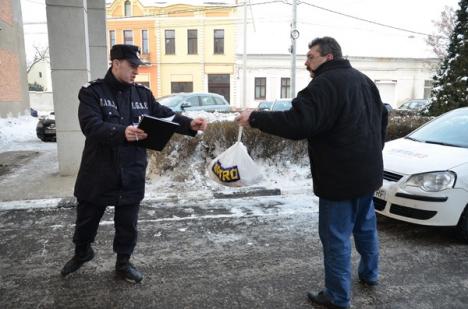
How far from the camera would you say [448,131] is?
17.4ft

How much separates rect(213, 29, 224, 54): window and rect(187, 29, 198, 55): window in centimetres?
171

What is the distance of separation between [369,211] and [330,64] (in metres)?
Answer: 1.24

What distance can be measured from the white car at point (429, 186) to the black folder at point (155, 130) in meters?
2.71

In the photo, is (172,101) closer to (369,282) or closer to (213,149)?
(213,149)

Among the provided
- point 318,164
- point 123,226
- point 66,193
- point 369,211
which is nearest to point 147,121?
point 123,226

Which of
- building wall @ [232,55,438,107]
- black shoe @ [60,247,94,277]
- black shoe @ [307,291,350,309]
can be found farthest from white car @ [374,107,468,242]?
building wall @ [232,55,438,107]

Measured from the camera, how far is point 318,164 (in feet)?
9.71

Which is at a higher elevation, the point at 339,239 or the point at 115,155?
the point at 115,155

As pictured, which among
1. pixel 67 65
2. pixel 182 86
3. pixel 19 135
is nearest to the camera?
pixel 67 65

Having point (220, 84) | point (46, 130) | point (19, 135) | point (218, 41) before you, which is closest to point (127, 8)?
point (218, 41)

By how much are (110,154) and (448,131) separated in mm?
4354

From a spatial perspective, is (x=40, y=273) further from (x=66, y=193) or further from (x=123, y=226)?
(x=66, y=193)

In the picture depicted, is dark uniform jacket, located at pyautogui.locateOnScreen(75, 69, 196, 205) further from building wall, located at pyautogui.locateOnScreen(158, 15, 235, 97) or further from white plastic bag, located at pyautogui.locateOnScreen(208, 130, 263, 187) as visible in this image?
building wall, located at pyautogui.locateOnScreen(158, 15, 235, 97)

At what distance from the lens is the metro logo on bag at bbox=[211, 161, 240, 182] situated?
3.50m
